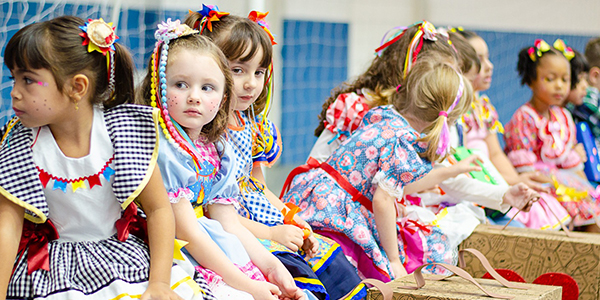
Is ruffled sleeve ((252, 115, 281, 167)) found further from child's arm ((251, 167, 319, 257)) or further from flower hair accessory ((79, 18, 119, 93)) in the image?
flower hair accessory ((79, 18, 119, 93))

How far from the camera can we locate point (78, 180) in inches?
50.6

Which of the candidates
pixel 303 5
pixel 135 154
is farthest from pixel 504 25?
pixel 135 154

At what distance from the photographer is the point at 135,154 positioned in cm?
132

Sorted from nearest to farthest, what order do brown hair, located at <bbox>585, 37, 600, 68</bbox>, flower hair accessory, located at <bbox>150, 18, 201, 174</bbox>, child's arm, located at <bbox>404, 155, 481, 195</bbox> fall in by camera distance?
1. flower hair accessory, located at <bbox>150, 18, 201, 174</bbox>
2. child's arm, located at <bbox>404, 155, 481, 195</bbox>
3. brown hair, located at <bbox>585, 37, 600, 68</bbox>

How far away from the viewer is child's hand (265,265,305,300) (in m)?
1.54

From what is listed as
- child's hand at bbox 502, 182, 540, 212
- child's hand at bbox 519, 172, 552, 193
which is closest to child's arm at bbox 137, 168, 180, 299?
child's hand at bbox 502, 182, 540, 212

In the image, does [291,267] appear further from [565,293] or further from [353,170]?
[565,293]

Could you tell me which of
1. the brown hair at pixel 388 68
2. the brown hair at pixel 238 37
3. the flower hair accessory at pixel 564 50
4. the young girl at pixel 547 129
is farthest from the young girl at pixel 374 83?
the flower hair accessory at pixel 564 50

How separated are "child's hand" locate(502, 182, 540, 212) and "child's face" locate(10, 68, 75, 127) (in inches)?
68.8

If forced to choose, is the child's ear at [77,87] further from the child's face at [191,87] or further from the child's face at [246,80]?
the child's face at [246,80]

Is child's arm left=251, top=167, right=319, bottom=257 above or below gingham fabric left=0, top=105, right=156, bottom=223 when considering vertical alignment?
below

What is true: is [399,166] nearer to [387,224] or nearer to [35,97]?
[387,224]

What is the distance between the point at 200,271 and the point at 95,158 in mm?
338

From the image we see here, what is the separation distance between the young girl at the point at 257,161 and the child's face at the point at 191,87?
0.17 meters
